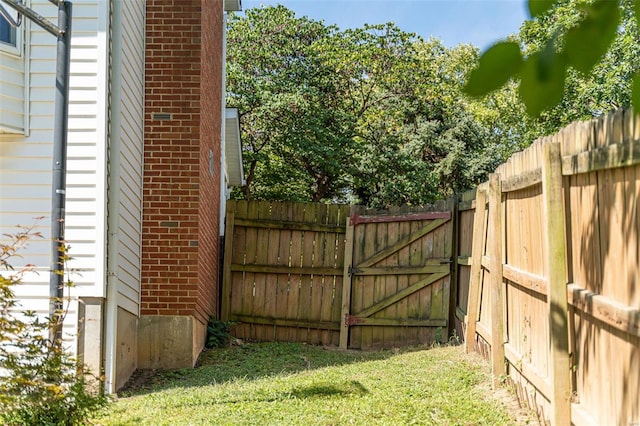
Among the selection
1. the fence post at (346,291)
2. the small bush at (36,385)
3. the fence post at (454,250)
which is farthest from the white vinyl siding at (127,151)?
Result: the fence post at (454,250)

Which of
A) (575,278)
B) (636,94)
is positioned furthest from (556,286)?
(636,94)

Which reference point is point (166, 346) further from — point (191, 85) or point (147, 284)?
point (191, 85)

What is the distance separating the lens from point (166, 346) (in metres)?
9.04

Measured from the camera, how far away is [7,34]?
24.0 ft

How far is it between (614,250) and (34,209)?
5.74m

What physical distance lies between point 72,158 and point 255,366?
3.38 meters

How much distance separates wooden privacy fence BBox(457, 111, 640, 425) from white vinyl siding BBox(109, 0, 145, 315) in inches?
151

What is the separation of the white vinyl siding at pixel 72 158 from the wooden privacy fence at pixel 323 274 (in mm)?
4262

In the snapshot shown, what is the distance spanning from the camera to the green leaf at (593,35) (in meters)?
0.85

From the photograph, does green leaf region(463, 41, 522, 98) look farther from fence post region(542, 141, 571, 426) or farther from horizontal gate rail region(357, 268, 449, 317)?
horizontal gate rail region(357, 268, 449, 317)

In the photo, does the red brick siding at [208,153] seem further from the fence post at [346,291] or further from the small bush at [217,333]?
the fence post at [346,291]

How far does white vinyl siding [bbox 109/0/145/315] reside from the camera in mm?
7648

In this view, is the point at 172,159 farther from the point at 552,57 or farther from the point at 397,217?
the point at 552,57

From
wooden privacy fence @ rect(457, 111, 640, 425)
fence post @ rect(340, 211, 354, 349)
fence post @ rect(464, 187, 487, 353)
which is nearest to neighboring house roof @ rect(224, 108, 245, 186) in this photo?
fence post @ rect(340, 211, 354, 349)
